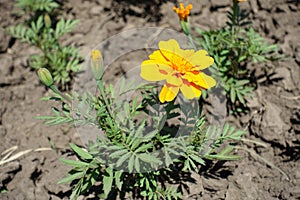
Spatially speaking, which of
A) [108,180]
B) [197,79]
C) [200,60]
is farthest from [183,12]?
[108,180]

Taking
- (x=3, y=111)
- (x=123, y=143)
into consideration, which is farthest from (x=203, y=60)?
(x=3, y=111)

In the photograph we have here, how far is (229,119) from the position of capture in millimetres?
2168

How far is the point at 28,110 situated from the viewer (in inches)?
90.7

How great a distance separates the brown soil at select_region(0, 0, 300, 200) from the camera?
1930mm

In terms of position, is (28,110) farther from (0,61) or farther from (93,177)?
(93,177)

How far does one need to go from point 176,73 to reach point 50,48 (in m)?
1.24

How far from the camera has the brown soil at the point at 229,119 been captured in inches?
76.0

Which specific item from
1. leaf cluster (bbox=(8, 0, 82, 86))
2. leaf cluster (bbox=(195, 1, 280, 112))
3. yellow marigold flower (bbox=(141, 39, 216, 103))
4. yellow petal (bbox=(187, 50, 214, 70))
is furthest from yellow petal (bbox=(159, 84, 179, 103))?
leaf cluster (bbox=(8, 0, 82, 86))

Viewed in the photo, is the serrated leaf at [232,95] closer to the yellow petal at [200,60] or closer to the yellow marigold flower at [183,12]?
the yellow marigold flower at [183,12]

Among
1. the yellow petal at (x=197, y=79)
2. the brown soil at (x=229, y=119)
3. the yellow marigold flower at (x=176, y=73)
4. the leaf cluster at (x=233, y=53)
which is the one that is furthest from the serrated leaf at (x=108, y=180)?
the leaf cluster at (x=233, y=53)

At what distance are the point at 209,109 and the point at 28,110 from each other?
1080mm

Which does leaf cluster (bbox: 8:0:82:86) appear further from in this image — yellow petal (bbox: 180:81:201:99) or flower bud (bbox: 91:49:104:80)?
yellow petal (bbox: 180:81:201:99)

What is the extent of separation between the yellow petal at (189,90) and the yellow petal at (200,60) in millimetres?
87

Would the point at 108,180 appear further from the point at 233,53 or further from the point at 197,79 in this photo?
the point at 233,53
